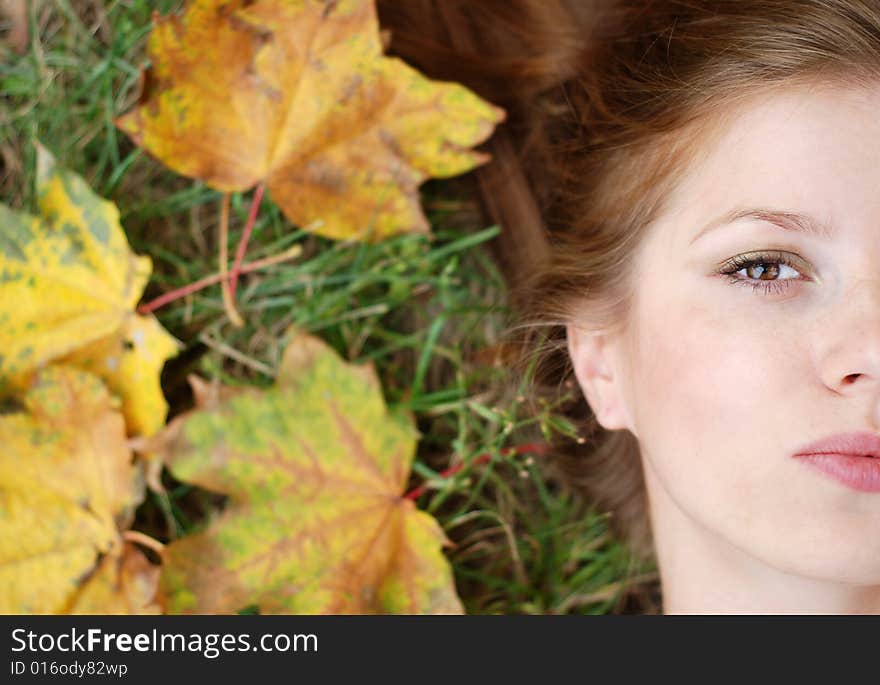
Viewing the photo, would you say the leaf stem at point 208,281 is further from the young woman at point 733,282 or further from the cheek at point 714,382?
the cheek at point 714,382

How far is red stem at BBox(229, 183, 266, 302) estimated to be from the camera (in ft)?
5.28

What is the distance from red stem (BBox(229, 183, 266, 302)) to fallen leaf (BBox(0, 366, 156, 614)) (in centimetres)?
30

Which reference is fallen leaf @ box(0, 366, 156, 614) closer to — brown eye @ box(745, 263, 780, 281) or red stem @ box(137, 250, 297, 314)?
red stem @ box(137, 250, 297, 314)

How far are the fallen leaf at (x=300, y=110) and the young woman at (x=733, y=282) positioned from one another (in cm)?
24

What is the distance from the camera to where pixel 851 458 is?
1.11m

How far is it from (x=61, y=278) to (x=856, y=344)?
3.85ft

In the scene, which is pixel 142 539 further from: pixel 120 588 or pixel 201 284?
pixel 201 284

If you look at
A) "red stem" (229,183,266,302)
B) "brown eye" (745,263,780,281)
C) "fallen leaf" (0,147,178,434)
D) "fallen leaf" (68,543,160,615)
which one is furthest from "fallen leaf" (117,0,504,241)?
"fallen leaf" (68,543,160,615)

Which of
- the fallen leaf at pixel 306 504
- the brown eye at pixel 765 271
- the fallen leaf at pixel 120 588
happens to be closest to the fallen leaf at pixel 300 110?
the fallen leaf at pixel 306 504

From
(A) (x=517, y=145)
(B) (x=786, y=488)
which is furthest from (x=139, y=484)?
(B) (x=786, y=488)

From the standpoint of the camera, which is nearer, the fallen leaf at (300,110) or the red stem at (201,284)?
the fallen leaf at (300,110)

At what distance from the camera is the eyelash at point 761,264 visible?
1159mm

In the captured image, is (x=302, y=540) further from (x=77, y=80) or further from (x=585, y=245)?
(x=77, y=80)

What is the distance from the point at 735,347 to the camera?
115cm
